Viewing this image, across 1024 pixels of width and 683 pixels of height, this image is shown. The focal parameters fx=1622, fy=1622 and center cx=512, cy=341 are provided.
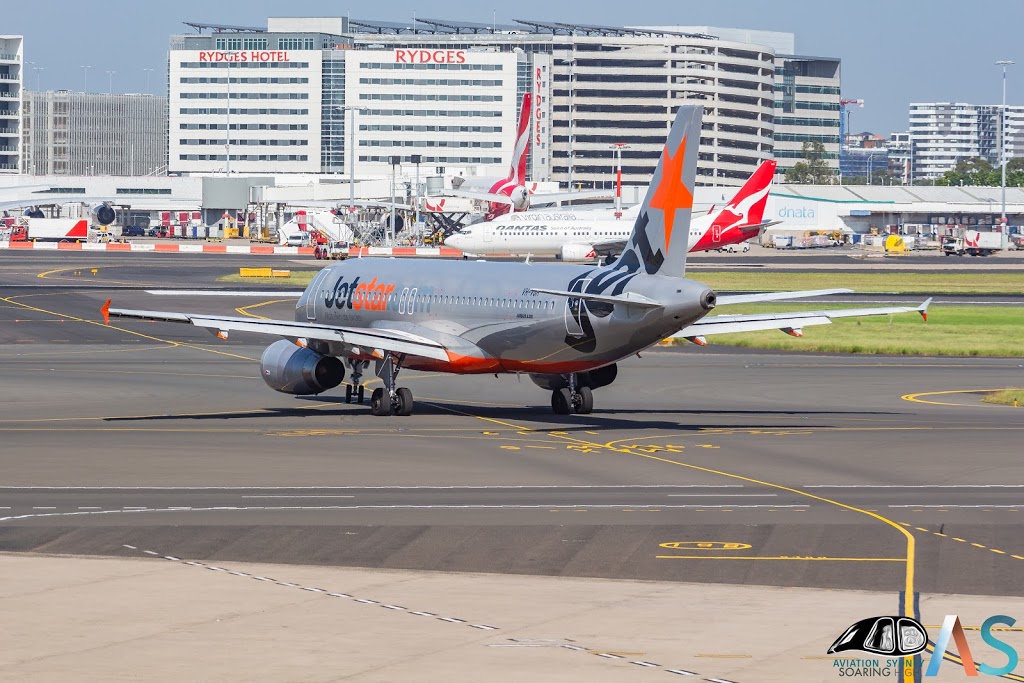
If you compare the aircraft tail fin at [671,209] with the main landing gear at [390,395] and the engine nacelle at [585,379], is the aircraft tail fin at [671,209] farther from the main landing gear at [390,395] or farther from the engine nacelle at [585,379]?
the main landing gear at [390,395]

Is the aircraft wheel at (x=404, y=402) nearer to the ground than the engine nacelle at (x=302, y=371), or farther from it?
nearer to the ground

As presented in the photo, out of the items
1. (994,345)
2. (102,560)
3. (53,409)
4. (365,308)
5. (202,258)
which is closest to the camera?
(102,560)

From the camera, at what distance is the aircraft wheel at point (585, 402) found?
50125mm

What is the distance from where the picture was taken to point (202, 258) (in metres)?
164

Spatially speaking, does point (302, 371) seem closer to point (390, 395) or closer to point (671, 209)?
point (390, 395)

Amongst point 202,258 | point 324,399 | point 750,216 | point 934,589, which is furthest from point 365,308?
point 202,258

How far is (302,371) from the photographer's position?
5103cm

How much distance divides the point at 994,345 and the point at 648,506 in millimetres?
47300

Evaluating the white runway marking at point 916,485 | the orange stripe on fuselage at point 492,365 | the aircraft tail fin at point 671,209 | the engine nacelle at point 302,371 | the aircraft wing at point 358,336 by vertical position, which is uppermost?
the aircraft tail fin at point 671,209

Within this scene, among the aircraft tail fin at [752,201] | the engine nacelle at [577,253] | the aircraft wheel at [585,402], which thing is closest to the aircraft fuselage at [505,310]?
the aircraft wheel at [585,402]

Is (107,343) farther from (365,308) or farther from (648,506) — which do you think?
(648,506)

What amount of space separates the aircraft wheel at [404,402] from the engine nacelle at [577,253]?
108008mm

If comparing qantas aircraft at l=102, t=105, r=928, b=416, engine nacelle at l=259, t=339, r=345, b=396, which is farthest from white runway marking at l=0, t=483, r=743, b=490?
engine nacelle at l=259, t=339, r=345, b=396

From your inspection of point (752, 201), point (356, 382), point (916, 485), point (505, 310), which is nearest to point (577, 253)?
point (752, 201)
